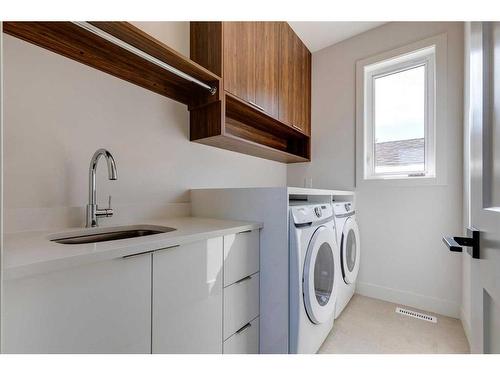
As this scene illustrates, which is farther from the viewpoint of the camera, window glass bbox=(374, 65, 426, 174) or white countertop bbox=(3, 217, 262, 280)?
window glass bbox=(374, 65, 426, 174)

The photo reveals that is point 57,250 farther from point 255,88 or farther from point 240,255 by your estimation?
point 255,88

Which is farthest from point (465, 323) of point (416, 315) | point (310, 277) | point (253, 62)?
point (253, 62)

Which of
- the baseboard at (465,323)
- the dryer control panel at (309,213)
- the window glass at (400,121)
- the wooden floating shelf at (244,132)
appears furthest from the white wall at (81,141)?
the baseboard at (465,323)

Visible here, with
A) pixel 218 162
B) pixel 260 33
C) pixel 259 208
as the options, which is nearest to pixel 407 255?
pixel 259 208

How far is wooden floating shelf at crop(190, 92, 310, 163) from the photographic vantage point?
156 cm

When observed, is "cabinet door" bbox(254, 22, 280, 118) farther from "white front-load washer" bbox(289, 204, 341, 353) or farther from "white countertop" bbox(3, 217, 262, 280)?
"white countertop" bbox(3, 217, 262, 280)

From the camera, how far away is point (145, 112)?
1435mm

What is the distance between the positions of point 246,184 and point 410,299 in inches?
73.1

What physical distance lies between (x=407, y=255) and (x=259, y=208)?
1.71 metres

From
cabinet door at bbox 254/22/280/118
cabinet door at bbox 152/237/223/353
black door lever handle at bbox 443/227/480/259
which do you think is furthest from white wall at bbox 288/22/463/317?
cabinet door at bbox 152/237/223/353


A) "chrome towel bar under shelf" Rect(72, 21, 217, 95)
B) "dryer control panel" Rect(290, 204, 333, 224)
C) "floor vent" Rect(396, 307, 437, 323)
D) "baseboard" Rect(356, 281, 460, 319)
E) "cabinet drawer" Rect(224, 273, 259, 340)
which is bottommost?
"floor vent" Rect(396, 307, 437, 323)

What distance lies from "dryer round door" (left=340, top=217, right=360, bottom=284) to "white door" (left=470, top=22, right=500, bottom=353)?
44.6 inches

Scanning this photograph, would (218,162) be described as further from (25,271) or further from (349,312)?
(349,312)

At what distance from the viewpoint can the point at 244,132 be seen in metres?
2.11
